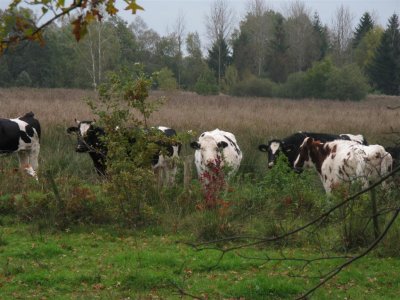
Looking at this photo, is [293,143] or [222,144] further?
[293,143]

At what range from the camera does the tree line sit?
171 feet

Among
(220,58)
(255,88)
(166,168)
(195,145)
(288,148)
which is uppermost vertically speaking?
(220,58)

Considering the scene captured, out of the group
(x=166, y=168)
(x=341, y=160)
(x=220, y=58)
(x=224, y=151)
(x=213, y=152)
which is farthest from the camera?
(x=220, y=58)

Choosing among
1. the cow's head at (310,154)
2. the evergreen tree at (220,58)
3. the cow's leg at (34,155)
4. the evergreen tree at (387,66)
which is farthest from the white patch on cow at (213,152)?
the evergreen tree at (220,58)

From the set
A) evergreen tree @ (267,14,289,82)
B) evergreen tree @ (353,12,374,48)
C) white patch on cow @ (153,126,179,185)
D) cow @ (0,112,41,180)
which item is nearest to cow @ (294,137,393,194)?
white patch on cow @ (153,126,179,185)

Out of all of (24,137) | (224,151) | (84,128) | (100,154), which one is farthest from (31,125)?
(224,151)

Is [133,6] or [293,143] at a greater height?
[133,6]

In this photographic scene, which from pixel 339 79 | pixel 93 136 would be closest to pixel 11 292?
pixel 93 136

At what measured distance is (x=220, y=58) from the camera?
71562mm

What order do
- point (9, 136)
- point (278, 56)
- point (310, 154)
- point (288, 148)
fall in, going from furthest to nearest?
point (278, 56), point (288, 148), point (9, 136), point (310, 154)

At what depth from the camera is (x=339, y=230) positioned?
913cm

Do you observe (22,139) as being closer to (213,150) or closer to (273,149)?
(213,150)

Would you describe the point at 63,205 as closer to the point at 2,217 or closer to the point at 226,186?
the point at 2,217

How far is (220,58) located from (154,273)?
213ft
